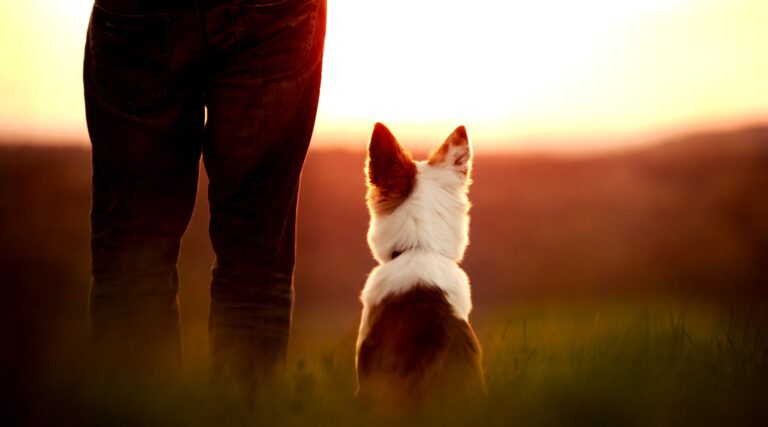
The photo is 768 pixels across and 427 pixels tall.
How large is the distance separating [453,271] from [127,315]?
4.41 ft

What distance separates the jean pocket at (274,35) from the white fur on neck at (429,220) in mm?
966

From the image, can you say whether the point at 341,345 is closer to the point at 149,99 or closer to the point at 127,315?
the point at 127,315

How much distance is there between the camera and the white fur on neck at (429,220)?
346cm

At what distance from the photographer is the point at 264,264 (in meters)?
2.81

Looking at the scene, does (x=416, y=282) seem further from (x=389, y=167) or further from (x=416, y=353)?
(x=389, y=167)

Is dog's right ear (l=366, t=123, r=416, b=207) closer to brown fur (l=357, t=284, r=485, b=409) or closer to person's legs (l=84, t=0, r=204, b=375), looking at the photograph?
brown fur (l=357, t=284, r=485, b=409)

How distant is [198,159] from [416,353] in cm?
107

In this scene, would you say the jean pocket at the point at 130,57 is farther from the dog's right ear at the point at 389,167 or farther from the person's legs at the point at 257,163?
the dog's right ear at the point at 389,167

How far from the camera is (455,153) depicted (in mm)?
3611

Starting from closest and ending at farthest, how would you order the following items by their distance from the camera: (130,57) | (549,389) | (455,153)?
(130,57) < (549,389) < (455,153)

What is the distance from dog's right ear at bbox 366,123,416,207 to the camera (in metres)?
3.41

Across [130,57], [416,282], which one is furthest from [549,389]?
[130,57]

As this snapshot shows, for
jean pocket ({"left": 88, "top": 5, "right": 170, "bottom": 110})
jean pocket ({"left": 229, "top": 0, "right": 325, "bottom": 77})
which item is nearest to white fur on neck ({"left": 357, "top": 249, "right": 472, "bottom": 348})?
jean pocket ({"left": 229, "top": 0, "right": 325, "bottom": 77})

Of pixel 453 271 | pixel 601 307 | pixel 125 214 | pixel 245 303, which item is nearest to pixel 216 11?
pixel 125 214
